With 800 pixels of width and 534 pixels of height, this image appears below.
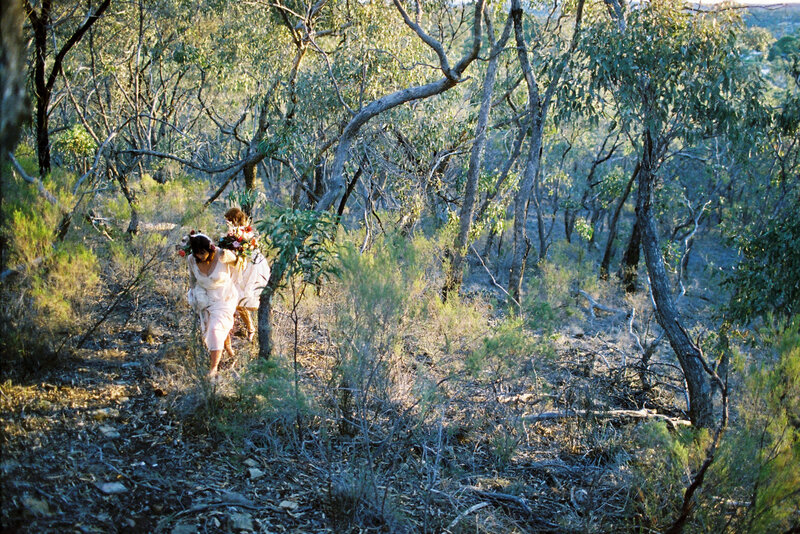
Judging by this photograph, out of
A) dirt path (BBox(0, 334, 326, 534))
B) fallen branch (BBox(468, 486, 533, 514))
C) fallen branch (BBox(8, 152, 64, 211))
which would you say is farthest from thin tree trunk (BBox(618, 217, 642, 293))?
fallen branch (BBox(8, 152, 64, 211))

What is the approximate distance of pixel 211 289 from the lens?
5457mm

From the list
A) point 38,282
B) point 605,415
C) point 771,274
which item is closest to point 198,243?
point 38,282

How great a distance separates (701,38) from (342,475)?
5623mm

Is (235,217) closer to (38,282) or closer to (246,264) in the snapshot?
(246,264)

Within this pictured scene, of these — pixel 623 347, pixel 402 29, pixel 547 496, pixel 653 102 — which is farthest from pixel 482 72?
pixel 547 496

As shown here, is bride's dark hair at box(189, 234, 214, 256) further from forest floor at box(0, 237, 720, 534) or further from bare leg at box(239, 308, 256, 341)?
bare leg at box(239, 308, 256, 341)

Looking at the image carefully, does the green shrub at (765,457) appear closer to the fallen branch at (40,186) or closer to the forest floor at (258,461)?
the forest floor at (258,461)

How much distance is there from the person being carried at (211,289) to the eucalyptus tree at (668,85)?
4.26m

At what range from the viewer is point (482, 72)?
54.1 ft

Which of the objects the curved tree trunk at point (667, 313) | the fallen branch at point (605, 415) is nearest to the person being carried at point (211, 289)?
the fallen branch at point (605, 415)

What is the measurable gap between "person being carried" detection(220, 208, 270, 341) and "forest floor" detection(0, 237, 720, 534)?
45 centimetres

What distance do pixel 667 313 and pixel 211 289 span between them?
4555 millimetres

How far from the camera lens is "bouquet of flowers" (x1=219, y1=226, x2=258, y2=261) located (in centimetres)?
551

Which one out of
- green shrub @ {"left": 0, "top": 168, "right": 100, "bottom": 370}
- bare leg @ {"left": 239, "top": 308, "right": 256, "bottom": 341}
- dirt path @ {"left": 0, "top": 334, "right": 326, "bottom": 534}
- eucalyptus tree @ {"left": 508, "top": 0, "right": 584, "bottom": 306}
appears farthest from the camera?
eucalyptus tree @ {"left": 508, "top": 0, "right": 584, "bottom": 306}
